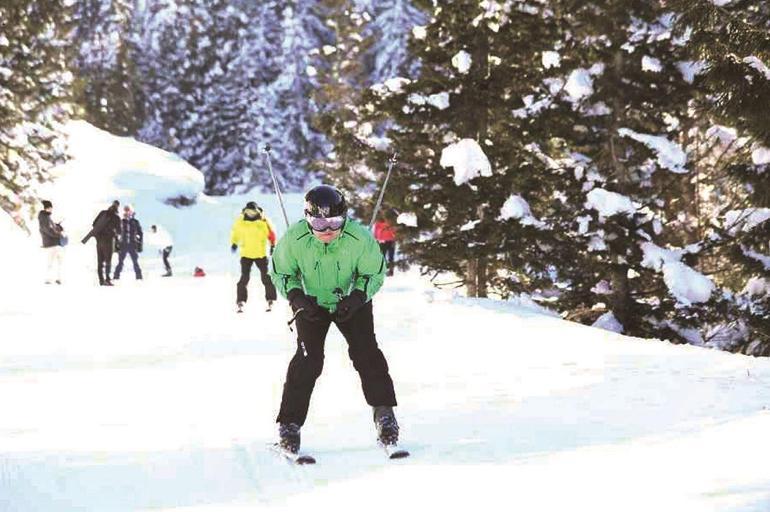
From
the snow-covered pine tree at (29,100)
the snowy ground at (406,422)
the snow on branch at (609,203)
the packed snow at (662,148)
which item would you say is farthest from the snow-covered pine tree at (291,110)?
the snowy ground at (406,422)

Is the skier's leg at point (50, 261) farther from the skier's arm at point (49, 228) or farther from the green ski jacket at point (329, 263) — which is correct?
the green ski jacket at point (329, 263)

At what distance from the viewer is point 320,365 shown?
5.77m

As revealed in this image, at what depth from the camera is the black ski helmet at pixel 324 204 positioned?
5.48m

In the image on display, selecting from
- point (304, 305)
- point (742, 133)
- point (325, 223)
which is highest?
point (742, 133)

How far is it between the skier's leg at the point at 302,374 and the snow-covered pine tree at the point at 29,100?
80.9 feet

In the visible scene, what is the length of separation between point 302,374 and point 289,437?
0.39 metres

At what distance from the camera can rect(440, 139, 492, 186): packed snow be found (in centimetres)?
1445

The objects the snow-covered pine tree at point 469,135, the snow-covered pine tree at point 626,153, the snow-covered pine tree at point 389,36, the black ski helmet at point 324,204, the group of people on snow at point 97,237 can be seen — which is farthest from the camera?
the snow-covered pine tree at point 389,36

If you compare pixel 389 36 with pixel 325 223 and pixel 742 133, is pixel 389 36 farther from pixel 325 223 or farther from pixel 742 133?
pixel 325 223

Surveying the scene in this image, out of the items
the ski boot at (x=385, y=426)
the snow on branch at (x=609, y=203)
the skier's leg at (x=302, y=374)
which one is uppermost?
the snow on branch at (x=609, y=203)

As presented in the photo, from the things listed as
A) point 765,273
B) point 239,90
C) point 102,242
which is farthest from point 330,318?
point 239,90

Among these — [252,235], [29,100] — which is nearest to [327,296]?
[252,235]

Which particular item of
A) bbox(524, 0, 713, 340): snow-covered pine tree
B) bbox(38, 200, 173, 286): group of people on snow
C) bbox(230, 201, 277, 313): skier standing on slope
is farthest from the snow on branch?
bbox(38, 200, 173, 286): group of people on snow

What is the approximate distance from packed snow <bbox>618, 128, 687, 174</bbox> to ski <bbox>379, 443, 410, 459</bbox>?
911cm
